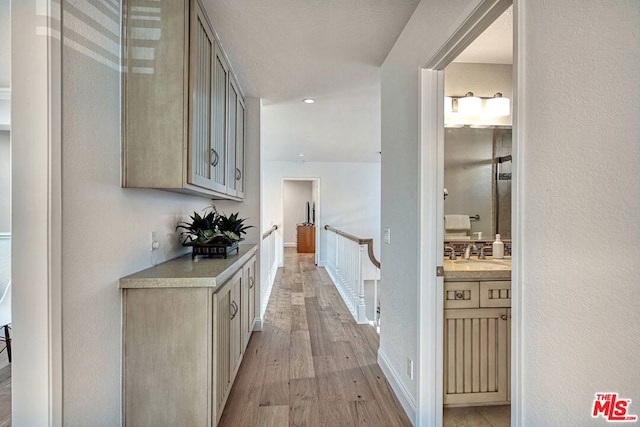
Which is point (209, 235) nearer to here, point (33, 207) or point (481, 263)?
point (33, 207)

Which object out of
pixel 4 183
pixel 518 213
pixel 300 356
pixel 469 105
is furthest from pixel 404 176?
pixel 4 183

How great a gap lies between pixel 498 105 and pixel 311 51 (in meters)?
1.51

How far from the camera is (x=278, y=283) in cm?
576

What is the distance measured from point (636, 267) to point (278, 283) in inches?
210

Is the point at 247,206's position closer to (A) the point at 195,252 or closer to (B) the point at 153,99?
(A) the point at 195,252

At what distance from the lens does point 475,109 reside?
2.59 meters

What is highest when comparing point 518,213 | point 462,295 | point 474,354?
point 518,213

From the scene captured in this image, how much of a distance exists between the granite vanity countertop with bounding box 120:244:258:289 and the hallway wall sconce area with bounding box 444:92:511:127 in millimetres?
2000

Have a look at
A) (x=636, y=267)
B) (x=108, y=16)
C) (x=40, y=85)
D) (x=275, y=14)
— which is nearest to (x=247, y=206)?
(x=275, y=14)

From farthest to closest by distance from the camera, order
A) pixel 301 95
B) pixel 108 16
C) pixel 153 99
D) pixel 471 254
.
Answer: pixel 301 95
pixel 471 254
pixel 153 99
pixel 108 16

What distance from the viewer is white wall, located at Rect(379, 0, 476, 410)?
1.82 m

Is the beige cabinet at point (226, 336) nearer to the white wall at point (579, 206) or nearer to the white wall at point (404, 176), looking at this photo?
the white wall at point (404, 176)

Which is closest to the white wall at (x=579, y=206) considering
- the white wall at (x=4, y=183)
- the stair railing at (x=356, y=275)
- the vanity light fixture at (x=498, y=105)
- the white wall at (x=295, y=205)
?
the vanity light fixture at (x=498, y=105)

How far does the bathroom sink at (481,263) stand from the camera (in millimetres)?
2180
